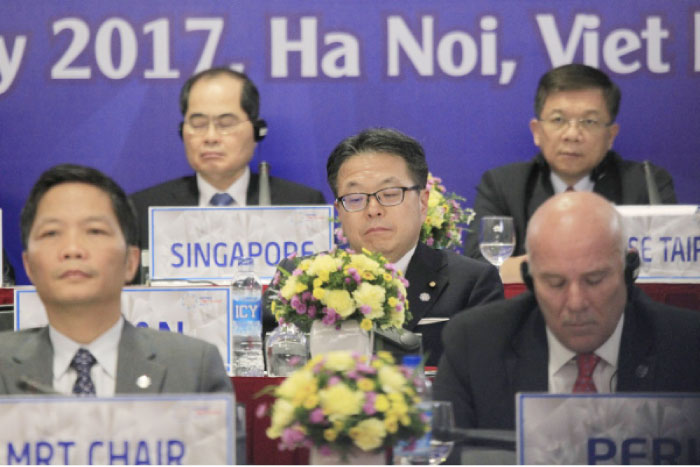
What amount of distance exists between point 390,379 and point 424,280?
1316 mm

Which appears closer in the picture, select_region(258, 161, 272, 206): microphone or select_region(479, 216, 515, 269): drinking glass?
select_region(479, 216, 515, 269): drinking glass

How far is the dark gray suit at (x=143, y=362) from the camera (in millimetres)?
2223

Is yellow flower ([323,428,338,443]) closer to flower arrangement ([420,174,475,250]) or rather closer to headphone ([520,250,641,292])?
headphone ([520,250,641,292])

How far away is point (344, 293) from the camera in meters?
2.65

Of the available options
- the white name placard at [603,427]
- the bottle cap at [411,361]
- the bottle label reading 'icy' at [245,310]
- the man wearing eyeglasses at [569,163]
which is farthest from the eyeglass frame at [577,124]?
the white name placard at [603,427]

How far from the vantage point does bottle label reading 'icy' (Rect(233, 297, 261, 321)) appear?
339cm

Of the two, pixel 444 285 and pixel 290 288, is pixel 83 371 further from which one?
pixel 444 285

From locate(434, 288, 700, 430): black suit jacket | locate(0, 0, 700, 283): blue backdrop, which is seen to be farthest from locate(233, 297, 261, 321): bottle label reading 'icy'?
locate(0, 0, 700, 283): blue backdrop

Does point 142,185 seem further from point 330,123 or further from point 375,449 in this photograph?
point 375,449

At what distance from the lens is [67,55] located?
228 inches

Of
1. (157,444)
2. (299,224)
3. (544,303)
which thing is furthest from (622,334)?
(299,224)

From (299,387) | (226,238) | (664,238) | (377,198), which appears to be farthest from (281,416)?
(664,238)

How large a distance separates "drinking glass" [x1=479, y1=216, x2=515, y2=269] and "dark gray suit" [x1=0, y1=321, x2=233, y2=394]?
200 centimetres

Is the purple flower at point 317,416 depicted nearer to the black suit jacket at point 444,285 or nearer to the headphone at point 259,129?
the black suit jacket at point 444,285
